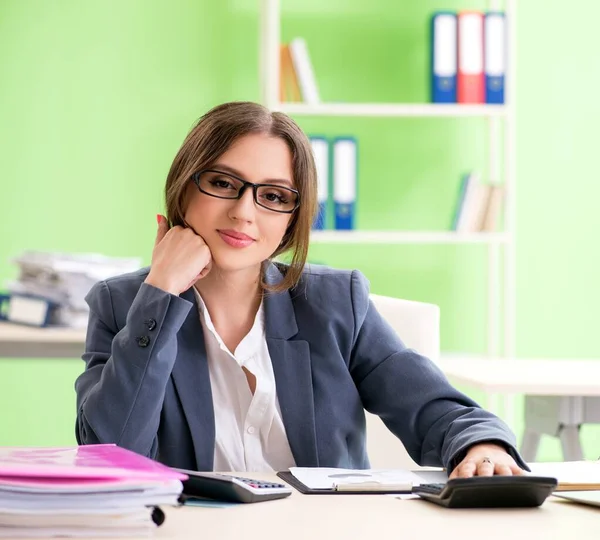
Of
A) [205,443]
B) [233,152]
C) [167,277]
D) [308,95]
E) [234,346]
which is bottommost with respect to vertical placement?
[205,443]

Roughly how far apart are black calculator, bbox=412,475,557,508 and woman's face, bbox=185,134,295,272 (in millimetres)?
609

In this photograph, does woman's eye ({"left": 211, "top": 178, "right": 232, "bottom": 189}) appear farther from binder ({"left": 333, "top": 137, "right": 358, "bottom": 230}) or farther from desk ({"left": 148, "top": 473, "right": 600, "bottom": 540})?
binder ({"left": 333, "top": 137, "right": 358, "bottom": 230})

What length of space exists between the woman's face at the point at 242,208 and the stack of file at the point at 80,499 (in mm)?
670

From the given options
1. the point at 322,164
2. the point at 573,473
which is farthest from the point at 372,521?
the point at 322,164

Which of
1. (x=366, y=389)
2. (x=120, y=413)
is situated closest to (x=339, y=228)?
(x=366, y=389)

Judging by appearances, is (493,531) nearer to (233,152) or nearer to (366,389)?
(366,389)

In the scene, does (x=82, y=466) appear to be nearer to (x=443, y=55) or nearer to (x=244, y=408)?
(x=244, y=408)

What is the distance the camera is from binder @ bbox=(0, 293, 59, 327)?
3.17m

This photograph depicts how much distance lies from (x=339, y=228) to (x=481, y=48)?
2.92 ft

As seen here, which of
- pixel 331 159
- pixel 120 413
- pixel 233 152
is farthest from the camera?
pixel 331 159

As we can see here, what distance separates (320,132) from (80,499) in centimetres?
345

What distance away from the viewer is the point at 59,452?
1.16 m

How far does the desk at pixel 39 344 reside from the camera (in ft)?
9.75

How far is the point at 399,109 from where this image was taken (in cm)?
400
